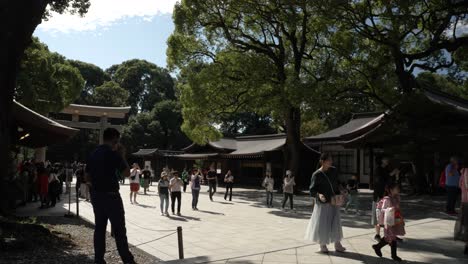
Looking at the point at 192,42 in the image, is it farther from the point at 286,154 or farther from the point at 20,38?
the point at 20,38

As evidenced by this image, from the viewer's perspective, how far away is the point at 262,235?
9.07 metres

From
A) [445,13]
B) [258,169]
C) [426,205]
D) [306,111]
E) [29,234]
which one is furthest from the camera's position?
[258,169]

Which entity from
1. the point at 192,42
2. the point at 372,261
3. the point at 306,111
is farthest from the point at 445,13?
the point at 372,261

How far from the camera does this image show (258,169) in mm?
29625

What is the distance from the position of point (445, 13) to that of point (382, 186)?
12.4 metres

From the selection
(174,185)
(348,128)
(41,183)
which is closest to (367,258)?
(174,185)

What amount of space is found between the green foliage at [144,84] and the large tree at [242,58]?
3724cm

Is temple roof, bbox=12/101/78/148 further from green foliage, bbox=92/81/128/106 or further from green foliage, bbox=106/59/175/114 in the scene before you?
green foliage, bbox=106/59/175/114

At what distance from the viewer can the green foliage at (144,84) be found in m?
59.1

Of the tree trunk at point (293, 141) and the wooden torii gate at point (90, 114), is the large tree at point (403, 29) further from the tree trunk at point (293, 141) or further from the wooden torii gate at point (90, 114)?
the wooden torii gate at point (90, 114)

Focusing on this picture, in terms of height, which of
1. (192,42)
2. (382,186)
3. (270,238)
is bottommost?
(270,238)

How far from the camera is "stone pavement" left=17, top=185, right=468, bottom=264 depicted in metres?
6.11

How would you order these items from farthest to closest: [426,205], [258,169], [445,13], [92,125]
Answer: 1. [92,125]
2. [258,169]
3. [445,13]
4. [426,205]

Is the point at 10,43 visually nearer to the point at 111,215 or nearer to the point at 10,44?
the point at 10,44
